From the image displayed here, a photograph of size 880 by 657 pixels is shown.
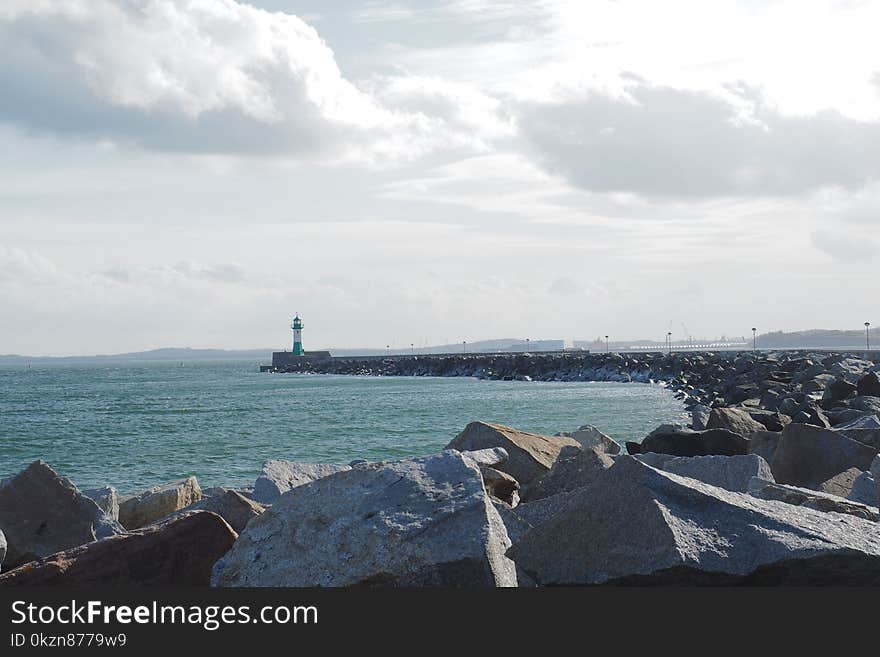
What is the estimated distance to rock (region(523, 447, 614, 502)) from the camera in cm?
747

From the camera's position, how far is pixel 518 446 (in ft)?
28.8

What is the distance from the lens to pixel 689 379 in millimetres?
47438

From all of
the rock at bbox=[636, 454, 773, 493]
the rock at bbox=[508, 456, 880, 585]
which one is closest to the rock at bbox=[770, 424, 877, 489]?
the rock at bbox=[636, 454, 773, 493]

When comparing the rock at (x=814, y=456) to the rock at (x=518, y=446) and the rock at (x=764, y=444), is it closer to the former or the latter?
the rock at (x=764, y=444)

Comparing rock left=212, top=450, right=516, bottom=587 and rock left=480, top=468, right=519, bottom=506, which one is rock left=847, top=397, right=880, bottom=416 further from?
rock left=212, top=450, right=516, bottom=587

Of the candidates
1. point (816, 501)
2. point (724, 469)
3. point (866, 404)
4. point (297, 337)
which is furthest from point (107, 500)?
point (297, 337)

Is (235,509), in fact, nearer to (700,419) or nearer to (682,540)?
(682,540)

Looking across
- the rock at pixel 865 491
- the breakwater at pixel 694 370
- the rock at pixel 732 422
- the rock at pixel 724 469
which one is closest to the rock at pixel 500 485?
the rock at pixel 724 469

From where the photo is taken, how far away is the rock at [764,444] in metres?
9.10

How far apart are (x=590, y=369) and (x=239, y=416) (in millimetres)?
32464

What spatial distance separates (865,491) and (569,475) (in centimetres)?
219

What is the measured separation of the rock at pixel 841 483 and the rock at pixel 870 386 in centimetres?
1038

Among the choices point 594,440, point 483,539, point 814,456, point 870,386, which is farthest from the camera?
point 870,386

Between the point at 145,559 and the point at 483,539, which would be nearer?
the point at 483,539
